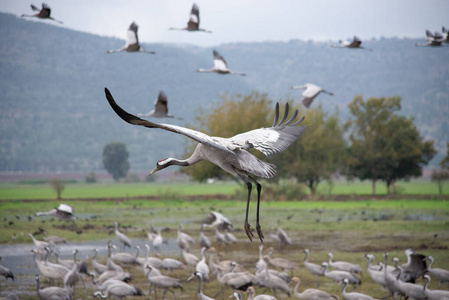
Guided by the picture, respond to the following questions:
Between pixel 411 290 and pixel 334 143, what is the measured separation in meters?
28.2

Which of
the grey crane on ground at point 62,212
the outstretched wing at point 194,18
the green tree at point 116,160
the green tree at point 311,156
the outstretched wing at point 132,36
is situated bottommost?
the green tree at point 116,160

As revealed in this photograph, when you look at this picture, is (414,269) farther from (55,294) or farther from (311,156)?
(311,156)

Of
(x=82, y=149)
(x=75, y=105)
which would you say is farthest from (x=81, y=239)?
(x=75, y=105)

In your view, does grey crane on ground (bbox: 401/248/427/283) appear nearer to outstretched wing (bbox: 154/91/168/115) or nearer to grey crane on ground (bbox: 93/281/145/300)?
grey crane on ground (bbox: 93/281/145/300)

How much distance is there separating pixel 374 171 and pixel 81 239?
2638 centimetres

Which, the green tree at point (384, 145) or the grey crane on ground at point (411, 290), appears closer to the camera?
the grey crane on ground at point (411, 290)

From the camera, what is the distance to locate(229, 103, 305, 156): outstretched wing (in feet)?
22.6

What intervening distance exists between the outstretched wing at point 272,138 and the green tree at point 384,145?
110ft

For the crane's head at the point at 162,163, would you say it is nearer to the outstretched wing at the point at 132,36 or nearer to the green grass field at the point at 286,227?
the green grass field at the point at 286,227

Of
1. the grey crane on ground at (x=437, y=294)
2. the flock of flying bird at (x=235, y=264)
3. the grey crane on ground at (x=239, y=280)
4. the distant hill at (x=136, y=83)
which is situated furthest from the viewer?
the distant hill at (x=136, y=83)

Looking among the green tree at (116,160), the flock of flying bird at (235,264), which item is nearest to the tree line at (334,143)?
the flock of flying bird at (235,264)

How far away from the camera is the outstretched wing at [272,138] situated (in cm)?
690

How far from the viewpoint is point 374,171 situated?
4059cm

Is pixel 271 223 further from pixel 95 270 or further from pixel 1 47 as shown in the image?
pixel 1 47
